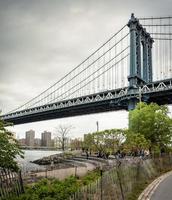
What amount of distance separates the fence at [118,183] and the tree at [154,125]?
59.1ft

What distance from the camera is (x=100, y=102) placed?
97938 millimetres

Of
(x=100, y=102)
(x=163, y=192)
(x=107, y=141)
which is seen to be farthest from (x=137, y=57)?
(x=163, y=192)

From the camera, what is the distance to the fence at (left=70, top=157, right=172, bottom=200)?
14781 millimetres

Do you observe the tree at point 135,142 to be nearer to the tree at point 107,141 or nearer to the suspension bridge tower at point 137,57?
the tree at point 107,141

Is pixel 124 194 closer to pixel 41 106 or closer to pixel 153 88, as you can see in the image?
pixel 153 88

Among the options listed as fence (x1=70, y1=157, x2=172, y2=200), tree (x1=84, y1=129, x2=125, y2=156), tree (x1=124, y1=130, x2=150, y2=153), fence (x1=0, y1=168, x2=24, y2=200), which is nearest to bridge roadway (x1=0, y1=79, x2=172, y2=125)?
tree (x1=84, y1=129, x2=125, y2=156)

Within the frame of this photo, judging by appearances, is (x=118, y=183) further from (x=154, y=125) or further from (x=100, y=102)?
(x=100, y=102)

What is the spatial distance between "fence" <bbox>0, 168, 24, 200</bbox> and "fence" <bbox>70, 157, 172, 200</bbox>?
11.0 ft

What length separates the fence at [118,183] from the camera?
14781mm

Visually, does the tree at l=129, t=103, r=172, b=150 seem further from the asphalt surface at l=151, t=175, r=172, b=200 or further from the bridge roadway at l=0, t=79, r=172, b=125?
the bridge roadway at l=0, t=79, r=172, b=125

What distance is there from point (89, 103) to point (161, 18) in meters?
24.4

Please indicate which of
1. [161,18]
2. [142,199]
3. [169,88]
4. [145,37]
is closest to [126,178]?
[142,199]

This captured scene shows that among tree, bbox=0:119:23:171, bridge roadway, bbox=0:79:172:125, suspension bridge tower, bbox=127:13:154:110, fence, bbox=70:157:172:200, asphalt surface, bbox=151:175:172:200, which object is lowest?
asphalt surface, bbox=151:175:172:200

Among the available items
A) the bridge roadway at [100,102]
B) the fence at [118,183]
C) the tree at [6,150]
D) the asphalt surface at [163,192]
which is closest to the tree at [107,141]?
the fence at [118,183]
